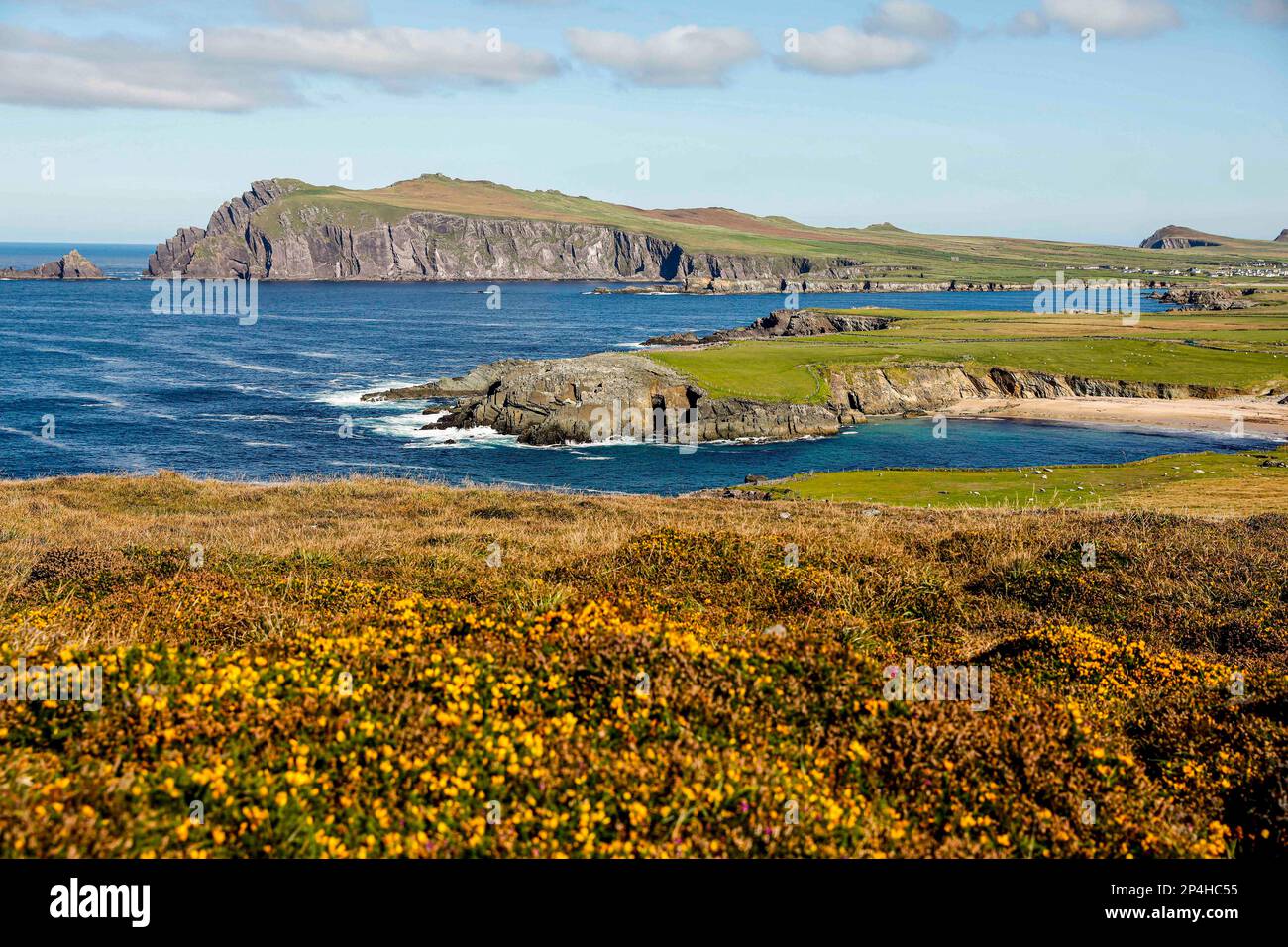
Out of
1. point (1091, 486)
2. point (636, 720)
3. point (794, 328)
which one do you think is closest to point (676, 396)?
point (1091, 486)

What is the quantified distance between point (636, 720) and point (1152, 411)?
278ft

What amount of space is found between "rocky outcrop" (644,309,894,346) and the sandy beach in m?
41.6

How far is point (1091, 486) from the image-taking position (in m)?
45.6

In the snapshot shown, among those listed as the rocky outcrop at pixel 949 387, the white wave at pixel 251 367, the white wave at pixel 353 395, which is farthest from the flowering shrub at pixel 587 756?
the white wave at pixel 251 367

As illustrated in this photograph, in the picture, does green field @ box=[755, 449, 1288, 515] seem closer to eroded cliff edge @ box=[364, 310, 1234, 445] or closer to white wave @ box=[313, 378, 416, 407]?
eroded cliff edge @ box=[364, 310, 1234, 445]

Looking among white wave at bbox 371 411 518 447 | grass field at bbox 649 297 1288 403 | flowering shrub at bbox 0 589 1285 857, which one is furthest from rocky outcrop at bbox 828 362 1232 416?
flowering shrub at bbox 0 589 1285 857

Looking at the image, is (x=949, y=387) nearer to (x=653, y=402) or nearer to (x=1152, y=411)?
(x=1152, y=411)

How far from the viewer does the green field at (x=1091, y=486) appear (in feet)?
129

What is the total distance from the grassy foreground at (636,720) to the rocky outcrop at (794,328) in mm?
109687

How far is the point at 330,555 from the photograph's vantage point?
1895 cm

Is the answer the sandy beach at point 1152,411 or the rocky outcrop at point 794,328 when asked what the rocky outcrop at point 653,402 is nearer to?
the sandy beach at point 1152,411

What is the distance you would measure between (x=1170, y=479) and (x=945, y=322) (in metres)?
87.9

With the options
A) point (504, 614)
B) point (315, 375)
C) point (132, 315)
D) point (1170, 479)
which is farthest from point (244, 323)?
point (504, 614)

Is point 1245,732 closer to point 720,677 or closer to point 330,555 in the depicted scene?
point 720,677
